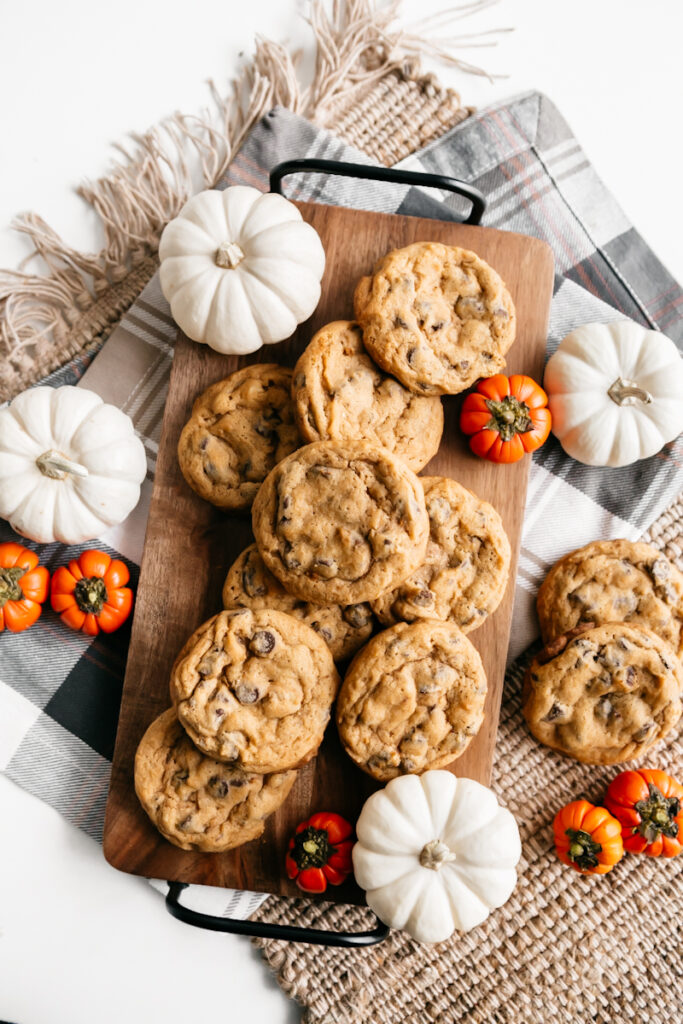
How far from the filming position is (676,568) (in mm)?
2973

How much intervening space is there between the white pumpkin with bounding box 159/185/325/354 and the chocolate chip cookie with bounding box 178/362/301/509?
6.9 inches

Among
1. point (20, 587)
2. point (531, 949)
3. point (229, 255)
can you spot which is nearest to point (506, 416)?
point (229, 255)

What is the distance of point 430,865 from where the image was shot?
2.46 m


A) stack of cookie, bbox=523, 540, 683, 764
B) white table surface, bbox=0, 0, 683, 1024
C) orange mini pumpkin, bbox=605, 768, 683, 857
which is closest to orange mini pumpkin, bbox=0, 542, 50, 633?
white table surface, bbox=0, 0, 683, 1024

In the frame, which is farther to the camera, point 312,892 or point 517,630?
point 517,630

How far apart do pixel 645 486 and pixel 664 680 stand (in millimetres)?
771

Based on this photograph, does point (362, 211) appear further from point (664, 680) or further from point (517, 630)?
point (664, 680)

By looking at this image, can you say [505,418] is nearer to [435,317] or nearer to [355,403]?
[435,317]

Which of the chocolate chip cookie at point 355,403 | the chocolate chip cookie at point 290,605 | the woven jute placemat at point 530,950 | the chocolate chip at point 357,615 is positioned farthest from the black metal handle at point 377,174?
the woven jute placemat at point 530,950

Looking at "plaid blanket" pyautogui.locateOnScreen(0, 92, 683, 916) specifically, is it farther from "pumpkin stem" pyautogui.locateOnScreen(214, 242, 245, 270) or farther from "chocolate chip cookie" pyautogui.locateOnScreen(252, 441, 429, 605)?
"chocolate chip cookie" pyautogui.locateOnScreen(252, 441, 429, 605)

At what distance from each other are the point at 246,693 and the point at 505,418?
1.22 meters

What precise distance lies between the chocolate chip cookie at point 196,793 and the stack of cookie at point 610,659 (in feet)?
3.07

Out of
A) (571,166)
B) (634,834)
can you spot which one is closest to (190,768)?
(634,834)

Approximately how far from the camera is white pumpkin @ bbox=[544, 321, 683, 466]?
285cm
